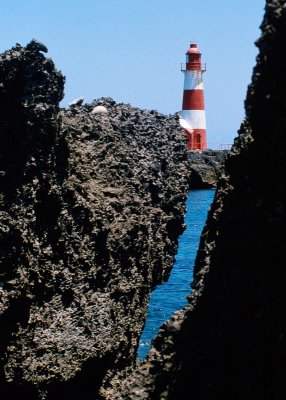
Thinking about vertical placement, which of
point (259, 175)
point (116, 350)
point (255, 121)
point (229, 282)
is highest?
point (255, 121)

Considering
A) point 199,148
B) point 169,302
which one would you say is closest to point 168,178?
point 169,302

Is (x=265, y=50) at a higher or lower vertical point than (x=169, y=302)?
higher

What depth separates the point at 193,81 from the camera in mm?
54500

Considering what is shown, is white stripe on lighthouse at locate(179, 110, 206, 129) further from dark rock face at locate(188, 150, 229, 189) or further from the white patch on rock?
the white patch on rock

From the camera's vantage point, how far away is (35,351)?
195 inches

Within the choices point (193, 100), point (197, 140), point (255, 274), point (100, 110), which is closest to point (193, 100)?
point (193, 100)

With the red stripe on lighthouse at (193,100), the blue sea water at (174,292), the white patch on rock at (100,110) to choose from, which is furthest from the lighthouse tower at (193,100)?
the white patch on rock at (100,110)

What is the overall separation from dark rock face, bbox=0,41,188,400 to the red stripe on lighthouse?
49135mm

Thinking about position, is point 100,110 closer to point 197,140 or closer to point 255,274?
point 255,274

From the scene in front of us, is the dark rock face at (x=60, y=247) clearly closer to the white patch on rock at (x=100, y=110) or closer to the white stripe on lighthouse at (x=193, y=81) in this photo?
the white patch on rock at (x=100, y=110)

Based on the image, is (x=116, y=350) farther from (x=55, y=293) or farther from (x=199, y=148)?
(x=199, y=148)

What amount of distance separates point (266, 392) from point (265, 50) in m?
1.08

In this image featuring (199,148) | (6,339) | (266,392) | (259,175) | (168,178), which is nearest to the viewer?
(266,392)

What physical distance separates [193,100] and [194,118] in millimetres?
1474
